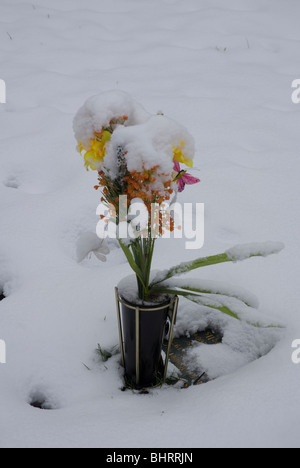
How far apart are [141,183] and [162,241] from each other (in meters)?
0.88

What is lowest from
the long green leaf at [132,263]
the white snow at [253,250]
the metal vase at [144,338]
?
the metal vase at [144,338]

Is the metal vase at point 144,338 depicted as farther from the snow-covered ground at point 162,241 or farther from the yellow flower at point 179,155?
the yellow flower at point 179,155

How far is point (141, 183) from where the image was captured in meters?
0.82

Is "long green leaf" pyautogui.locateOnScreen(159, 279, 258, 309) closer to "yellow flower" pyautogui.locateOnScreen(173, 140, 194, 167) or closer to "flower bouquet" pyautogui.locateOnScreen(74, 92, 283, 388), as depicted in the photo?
"flower bouquet" pyautogui.locateOnScreen(74, 92, 283, 388)

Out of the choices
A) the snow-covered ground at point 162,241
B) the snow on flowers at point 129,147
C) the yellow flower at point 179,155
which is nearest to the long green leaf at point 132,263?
the snow on flowers at point 129,147

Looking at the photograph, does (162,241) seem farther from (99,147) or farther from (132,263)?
(99,147)

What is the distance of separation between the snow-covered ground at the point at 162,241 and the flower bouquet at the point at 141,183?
226mm

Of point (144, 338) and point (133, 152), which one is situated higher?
point (133, 152)

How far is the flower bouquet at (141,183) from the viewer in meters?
0.82

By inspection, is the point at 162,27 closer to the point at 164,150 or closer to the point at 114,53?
the point at 114,53

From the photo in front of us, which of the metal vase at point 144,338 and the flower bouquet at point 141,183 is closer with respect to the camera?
the flower bouquet at point 141,183

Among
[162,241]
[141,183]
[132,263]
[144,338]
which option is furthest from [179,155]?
[162,241]

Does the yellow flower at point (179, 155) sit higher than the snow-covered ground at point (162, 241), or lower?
higher

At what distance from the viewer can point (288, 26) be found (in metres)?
3.59
